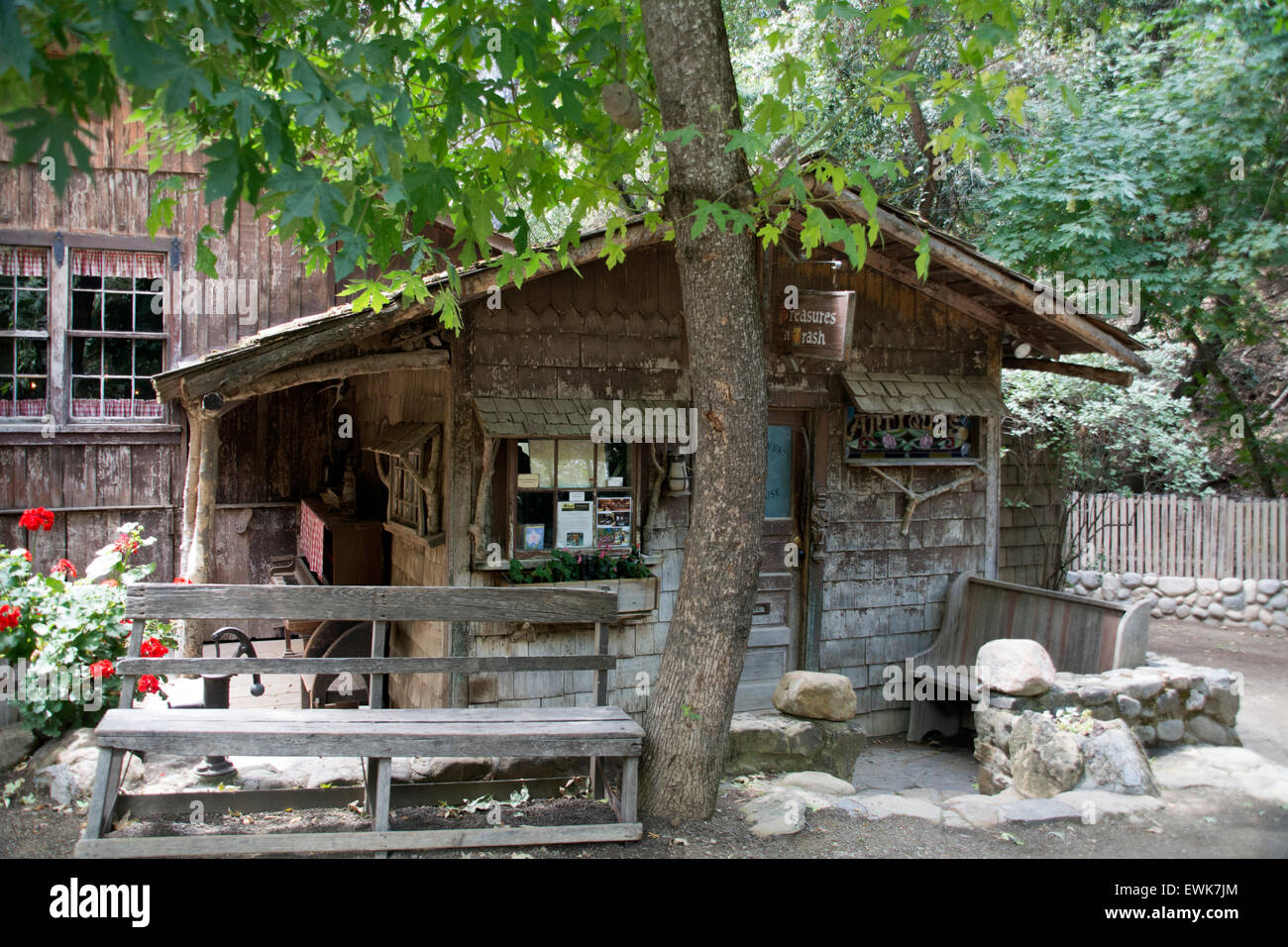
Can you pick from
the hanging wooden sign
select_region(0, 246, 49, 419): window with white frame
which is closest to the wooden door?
the hanging wooden sign

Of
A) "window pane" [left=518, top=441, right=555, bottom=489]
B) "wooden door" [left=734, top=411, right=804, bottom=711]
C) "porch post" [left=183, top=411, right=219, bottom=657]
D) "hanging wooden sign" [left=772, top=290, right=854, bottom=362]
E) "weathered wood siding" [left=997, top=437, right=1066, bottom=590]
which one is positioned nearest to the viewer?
"porch post" [left=183, top=411, right=219, bottom=657]

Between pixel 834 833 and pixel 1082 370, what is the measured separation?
18.5 ft

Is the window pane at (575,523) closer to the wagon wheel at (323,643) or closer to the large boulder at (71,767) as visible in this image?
the wagon wheel at (323,643)

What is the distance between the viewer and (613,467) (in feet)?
24.6

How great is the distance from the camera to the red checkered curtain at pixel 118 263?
9242 millimetres

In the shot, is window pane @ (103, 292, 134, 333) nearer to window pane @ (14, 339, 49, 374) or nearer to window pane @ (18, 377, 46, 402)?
window pane @ (14, 339, 49, 374)

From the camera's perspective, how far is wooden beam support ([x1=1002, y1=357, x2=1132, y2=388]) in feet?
28.7

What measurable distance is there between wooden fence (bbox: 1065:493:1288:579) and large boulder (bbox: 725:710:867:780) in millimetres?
7710

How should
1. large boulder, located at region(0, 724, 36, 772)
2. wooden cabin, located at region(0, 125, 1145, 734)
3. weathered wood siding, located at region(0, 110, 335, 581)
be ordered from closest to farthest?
large boulder, located at region(0, 724, 36, 772), wooden cabin, located at region(0, 125, 1145, 734), weathered wood siding, located at region(0, 110, 335, 581)

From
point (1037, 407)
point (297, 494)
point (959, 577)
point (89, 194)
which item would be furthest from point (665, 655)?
point (1037, 407)

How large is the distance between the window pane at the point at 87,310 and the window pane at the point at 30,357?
1.33ft

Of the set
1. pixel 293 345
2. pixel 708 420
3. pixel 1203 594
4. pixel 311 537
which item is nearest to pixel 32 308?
pixel 311 537

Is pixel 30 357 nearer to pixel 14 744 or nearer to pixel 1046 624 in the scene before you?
pixel 14 744

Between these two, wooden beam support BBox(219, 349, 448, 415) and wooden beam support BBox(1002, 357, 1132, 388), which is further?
wooden beam support BBox(1002, 357, 1132, 388)
